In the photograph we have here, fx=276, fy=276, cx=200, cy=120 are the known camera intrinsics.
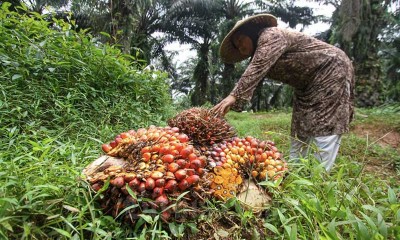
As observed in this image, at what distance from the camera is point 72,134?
1902 mm

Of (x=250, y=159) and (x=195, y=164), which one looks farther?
(x=250, y=159)

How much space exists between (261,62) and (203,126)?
60 centimetres

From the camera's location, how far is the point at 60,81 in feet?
7.38

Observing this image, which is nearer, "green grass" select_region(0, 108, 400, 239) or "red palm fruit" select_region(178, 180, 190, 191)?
"green grass" select_region(0, 108, 400, 239)

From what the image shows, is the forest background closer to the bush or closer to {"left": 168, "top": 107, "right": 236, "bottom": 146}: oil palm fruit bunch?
the bush

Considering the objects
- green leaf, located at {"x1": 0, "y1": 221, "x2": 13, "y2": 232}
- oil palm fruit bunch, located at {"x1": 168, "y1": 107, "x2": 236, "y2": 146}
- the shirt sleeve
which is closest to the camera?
green leaf, located at {"x1": 0, "y1": 221, "x2": 13, "y2": 232}

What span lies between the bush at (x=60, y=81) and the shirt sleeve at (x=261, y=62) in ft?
3.84

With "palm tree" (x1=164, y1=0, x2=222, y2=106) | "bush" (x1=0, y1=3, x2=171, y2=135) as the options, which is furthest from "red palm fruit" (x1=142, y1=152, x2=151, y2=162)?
"palm tree" (x1=164, y1=0, x2=222, y2=106)

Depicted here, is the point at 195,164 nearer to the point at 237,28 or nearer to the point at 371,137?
the point at 237,28

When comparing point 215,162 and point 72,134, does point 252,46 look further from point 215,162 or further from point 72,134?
point 72,134

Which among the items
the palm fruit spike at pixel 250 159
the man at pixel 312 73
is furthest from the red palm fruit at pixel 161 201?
the man at pixel 312 73

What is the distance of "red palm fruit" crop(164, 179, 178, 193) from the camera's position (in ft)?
2.89

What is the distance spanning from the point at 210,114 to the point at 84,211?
2.67 ft

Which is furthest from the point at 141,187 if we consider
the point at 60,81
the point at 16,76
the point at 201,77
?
the point at 201,77
